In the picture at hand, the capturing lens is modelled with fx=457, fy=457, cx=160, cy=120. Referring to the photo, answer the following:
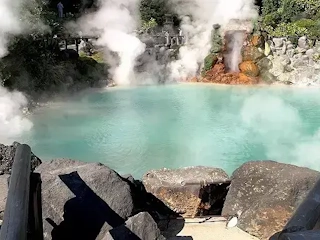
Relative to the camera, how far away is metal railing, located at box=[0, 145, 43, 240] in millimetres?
1271

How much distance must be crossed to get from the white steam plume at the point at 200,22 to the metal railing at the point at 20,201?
49.4 feet

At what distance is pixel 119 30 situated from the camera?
696 inches

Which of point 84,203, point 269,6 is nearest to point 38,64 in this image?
point 84,203

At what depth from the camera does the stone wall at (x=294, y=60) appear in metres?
16.2

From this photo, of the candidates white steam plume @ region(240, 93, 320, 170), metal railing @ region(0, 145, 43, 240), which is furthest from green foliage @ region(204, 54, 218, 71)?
metal railing @ region(0, 145, 43, 240)

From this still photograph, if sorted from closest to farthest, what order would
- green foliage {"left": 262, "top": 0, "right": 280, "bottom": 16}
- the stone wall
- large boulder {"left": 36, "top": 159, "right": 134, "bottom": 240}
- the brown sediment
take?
1. large boulder {"left": 36, "top": 159, "right": 134, "bottom": 240}
2. the stone wall
3. the brown sediment
4. green foliage {"left": 262, "top": 0, "right": 280, "bottom": 16}

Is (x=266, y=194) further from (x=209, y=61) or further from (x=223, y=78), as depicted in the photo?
(x=209, y=61)

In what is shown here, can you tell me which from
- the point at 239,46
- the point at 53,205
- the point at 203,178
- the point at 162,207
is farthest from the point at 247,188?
the point at 239,46

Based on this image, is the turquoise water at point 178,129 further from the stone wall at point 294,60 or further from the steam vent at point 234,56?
the steam vent at point 234,56

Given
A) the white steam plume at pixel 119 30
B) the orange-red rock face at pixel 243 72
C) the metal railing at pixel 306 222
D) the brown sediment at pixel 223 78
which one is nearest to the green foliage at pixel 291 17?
the orange-red rock face at pixel 243 72

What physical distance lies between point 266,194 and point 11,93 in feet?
29.5

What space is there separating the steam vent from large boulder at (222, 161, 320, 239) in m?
12.0

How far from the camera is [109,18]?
19250 mm

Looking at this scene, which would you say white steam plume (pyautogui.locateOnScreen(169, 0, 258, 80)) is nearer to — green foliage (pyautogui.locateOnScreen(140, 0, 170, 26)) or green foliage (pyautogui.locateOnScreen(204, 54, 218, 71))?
green foliage (pyautogui.locateOnScreen(204, 54, 218, 71))
